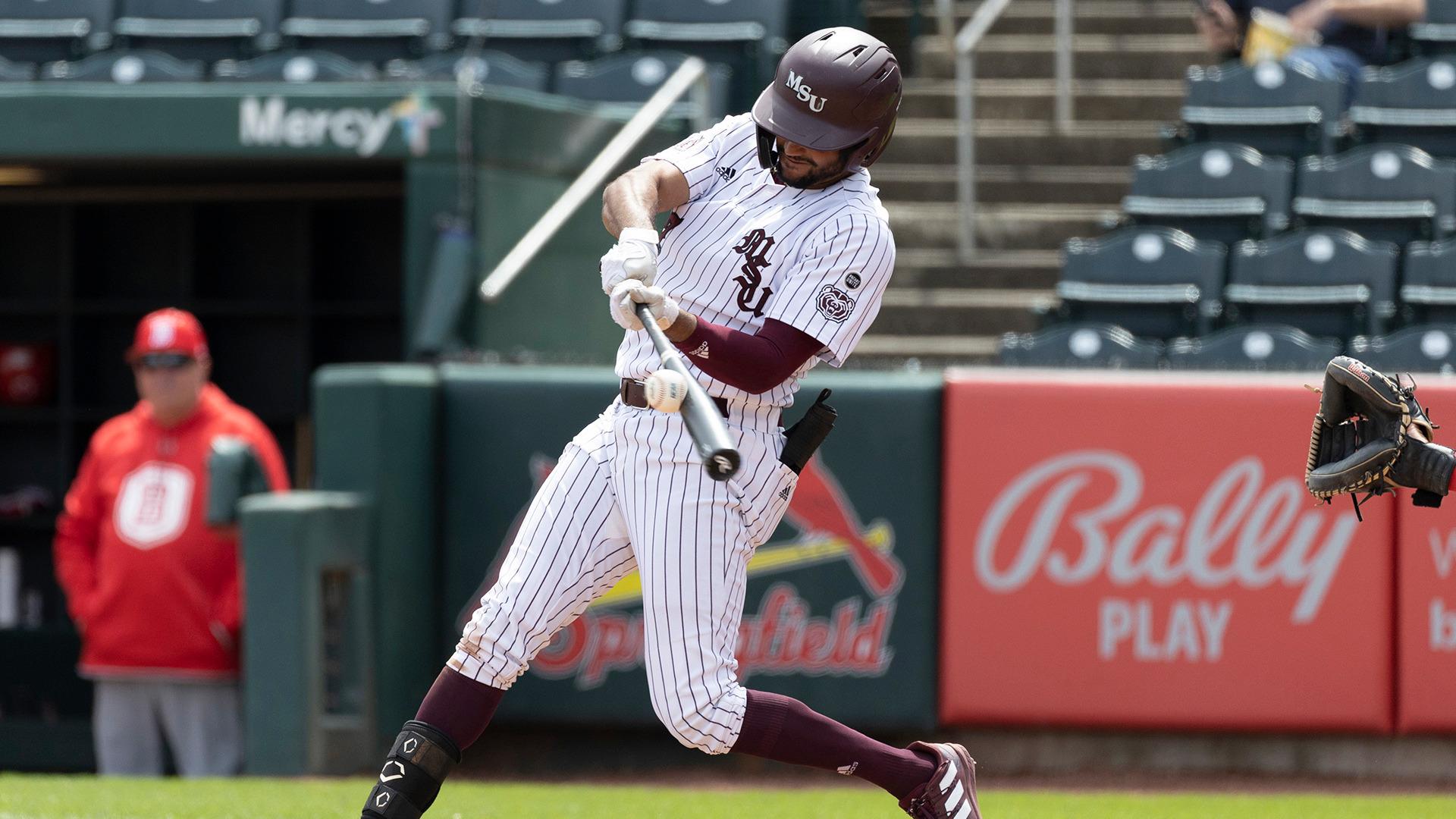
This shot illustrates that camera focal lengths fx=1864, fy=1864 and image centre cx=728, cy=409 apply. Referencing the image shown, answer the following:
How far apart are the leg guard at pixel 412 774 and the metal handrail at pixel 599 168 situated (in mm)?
2973

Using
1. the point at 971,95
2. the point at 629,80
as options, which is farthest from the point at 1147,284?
the point at 629,80

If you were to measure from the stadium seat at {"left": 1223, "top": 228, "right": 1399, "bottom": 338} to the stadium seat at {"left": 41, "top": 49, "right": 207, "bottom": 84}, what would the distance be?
14.4 feet

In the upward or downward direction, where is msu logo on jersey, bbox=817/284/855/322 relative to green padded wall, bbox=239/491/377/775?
upward

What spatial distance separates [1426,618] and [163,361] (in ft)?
13.3

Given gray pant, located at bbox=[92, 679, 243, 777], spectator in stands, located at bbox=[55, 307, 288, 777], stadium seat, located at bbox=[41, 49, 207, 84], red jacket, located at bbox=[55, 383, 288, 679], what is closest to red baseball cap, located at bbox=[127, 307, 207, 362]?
spectator in stands, located at bbox=[55, 307, 288, 777]

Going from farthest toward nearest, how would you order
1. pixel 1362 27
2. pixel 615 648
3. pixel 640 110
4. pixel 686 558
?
pixel 1362 27, pixel 640 110, pixel 615 648, pixel 686 558

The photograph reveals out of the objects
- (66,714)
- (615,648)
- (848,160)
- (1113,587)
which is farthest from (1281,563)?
(66,714)

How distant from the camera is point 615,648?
5.82m

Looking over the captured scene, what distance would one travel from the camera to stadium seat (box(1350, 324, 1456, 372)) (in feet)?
20.7

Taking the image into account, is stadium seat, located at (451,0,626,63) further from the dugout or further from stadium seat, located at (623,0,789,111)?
the dugout

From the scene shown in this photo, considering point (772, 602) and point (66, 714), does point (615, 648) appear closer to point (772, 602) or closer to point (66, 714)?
point (772, 602)

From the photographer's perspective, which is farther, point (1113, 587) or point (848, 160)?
point (1113, 587)

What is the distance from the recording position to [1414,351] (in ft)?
20.9

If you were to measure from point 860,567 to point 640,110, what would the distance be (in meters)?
2.35
